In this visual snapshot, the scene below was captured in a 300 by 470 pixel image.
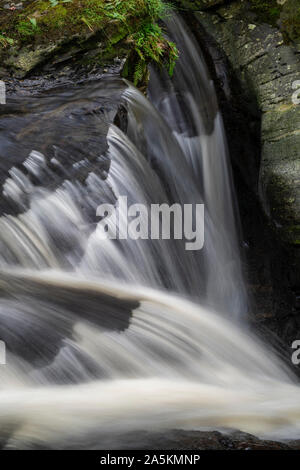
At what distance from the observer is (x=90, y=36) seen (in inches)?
214

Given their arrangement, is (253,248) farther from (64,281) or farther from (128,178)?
(64,281)

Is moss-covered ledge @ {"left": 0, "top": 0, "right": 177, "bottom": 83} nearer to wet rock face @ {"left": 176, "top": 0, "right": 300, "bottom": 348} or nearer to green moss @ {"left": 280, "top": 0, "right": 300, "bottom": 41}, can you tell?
wet rock face @ {"left": 176, "top": 0, "right": 300, "bottom": 348}

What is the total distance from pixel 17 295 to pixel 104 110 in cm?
208

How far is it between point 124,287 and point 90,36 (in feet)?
9.71

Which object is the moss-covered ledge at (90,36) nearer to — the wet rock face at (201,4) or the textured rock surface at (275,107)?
the wet rock face at (201,4)

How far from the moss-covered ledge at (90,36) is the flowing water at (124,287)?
31 cm

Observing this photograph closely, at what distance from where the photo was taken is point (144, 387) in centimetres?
266

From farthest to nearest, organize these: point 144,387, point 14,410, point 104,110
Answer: point 104,110, point 144,387, point 14,410

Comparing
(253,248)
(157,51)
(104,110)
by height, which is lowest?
(253,248)

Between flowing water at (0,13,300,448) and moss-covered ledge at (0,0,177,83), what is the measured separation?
305 mm

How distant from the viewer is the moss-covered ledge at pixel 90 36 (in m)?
5.30

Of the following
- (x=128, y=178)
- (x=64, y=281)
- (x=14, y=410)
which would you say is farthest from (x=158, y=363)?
(x=128, y=178)

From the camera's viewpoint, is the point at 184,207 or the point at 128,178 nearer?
the point at 128,178

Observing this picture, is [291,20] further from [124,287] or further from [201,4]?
[124,287]
